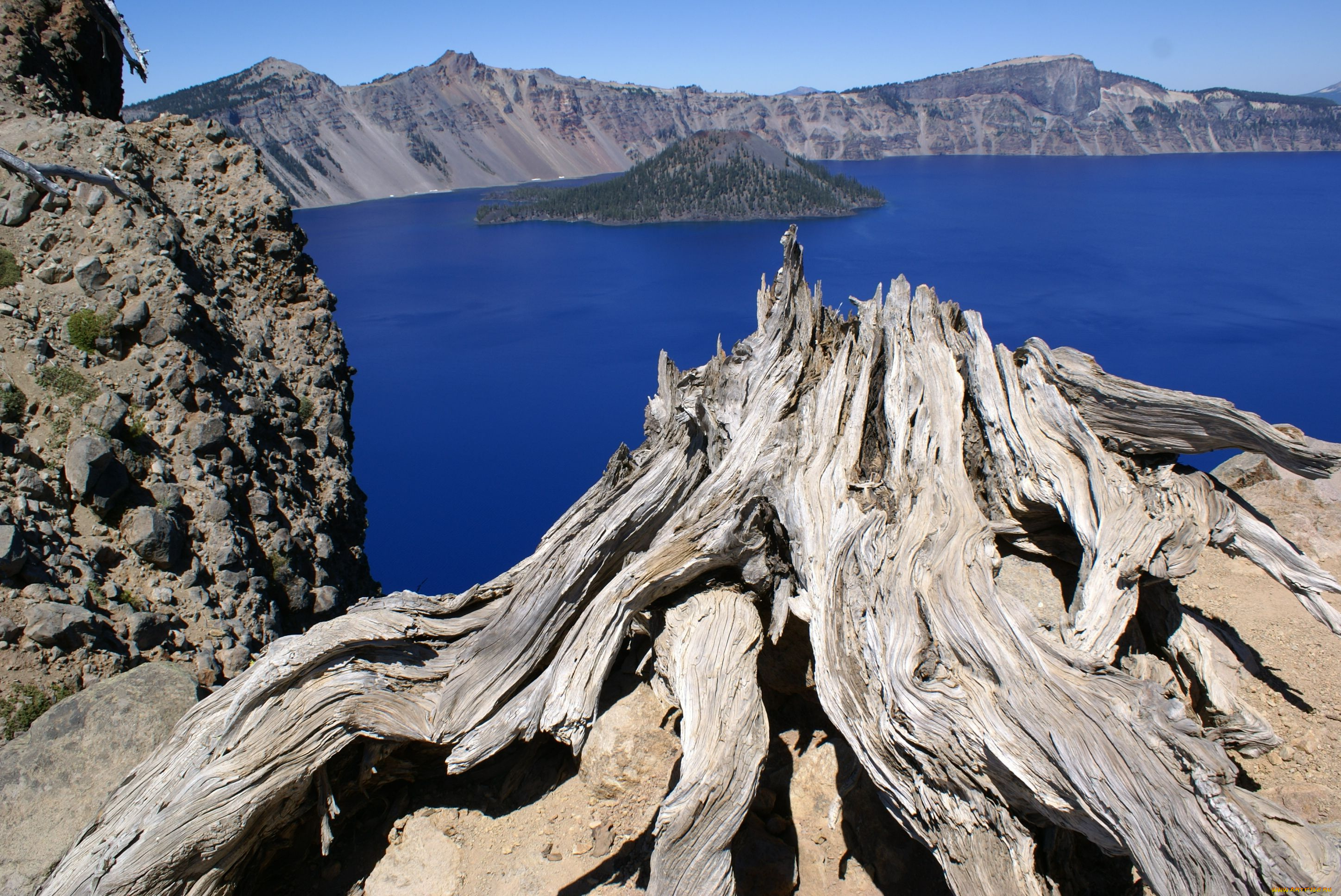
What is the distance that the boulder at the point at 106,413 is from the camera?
185 inches

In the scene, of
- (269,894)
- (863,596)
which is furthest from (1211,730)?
(269,894)

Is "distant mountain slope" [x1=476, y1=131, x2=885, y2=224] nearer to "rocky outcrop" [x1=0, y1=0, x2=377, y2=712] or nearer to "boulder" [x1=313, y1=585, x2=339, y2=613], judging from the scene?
"rocky outcrop" [x1=0, y1=0, x2=377, y2=712]

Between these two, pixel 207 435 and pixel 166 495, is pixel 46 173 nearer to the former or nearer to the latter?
pixel 207 435

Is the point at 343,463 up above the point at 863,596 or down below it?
below

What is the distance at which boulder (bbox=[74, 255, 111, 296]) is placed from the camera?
5.13 m

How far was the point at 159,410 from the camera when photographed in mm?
5070

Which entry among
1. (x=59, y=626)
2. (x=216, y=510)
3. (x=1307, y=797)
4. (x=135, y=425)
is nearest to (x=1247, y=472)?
(x=1307, y=797)

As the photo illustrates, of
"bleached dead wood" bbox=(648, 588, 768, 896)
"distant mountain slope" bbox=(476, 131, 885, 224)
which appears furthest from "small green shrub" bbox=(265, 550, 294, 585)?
"distant mountain slope" bbox=(476, 131, 885, 224)

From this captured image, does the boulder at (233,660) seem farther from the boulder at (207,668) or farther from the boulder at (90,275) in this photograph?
the boulder at (90,275)

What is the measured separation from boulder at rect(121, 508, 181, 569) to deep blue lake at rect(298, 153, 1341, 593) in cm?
365

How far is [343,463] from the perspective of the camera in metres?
6.81

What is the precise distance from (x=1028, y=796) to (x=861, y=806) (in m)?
1.15

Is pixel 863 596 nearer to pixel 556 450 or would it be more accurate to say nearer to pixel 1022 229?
pixel 556 450

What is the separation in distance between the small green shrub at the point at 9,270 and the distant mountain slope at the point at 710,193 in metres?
38.9
